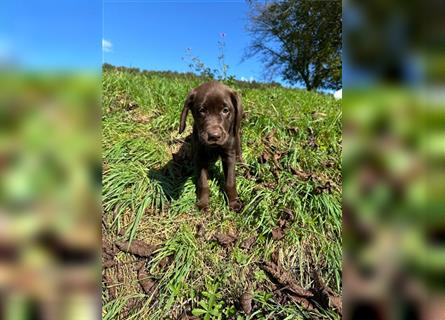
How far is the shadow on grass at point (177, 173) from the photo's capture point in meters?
3.80

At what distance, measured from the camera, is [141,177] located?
12.5 feet

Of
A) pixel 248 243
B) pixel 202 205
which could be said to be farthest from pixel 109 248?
pixel 248 243

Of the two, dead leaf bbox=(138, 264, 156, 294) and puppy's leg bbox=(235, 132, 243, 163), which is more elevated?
puppy's leg bbox=(235, 132, 243, 163)

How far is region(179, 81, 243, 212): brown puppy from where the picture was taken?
3254mm

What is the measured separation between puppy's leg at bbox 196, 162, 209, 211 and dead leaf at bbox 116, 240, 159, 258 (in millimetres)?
628

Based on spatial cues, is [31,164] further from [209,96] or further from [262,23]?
[209,96]

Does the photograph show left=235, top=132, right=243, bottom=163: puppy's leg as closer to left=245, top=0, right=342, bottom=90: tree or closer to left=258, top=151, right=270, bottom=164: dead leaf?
left=258, top=151, right=270, bottom=164: dead leaf

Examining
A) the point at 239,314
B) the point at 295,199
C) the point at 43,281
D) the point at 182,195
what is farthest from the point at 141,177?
the point at 43,281

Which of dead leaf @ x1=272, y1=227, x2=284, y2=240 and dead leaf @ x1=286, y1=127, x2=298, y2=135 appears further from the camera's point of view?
dead leaf @ x1=286, y1=127, x2=298, y2=135

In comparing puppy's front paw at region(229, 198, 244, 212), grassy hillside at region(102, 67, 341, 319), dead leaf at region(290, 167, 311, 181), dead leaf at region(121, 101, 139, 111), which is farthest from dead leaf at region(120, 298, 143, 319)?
dead leaf at region(121, 101, 139, 111)

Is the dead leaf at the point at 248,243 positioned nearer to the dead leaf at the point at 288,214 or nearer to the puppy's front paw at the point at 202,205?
the dead leaf at the point at 288,214

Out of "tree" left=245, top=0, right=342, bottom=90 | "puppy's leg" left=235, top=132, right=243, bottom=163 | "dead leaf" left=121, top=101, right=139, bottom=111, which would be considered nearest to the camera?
"tree" left=245, top=0, right=342, bottom=90

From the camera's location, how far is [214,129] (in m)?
3.18

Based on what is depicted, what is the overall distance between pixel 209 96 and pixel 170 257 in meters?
1.42
